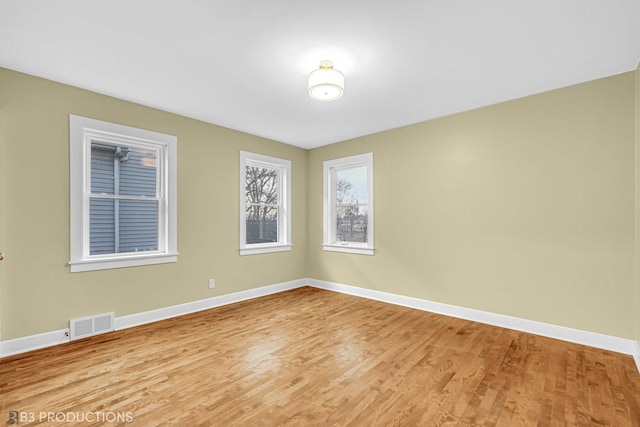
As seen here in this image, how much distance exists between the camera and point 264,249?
4867 mm

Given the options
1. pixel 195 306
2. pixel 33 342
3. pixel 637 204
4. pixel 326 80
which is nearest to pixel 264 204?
pixel 195 306

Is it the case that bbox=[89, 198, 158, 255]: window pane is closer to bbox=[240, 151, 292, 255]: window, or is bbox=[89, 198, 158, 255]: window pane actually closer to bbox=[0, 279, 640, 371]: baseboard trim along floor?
bbox=[0, 279, 640, 371]: baseboard trim along floor

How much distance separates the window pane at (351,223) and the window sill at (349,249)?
0.19 m

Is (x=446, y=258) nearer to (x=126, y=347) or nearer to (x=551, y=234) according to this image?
(x=551, y=234)

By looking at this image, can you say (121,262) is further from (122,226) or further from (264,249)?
(264,249)

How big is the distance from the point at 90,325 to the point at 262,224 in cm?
263

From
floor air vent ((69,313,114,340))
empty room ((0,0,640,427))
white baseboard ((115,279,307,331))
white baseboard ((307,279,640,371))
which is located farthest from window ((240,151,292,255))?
floor air vent ((69,313,114,340))

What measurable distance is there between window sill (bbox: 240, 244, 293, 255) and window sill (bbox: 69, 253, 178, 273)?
1.07m

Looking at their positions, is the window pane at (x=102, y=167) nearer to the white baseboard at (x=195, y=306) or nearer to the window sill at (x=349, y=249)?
the white baseboard at (x=195, y=306)

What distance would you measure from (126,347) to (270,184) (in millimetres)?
3145

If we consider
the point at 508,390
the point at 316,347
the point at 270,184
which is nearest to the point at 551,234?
the point at 508,390

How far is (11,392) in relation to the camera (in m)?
2.09

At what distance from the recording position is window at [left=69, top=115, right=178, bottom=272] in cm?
305

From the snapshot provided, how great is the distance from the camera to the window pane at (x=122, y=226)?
3262 millimetres
